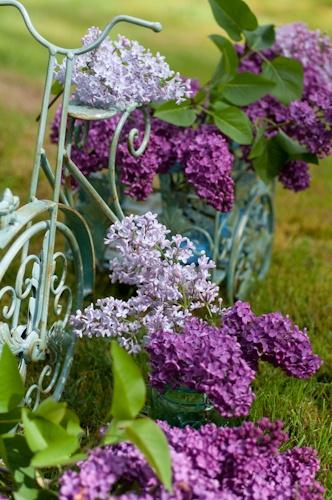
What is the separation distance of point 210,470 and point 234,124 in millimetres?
1088

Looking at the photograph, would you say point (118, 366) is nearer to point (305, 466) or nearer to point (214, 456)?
point (214, 456)

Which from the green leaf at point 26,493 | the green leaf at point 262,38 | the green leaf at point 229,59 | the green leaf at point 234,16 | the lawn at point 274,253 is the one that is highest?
the green leaf at point 234,16

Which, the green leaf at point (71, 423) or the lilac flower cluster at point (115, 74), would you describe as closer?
the green leaf at point (71, 423)

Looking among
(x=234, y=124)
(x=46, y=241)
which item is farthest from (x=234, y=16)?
(x=46, y=241)

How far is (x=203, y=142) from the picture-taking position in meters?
2.25

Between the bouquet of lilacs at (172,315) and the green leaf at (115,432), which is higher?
the bouquet of lilacs at (172,315)

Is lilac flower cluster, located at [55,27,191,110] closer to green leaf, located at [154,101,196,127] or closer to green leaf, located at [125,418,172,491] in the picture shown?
green leaf, located at [154,101,196,127]

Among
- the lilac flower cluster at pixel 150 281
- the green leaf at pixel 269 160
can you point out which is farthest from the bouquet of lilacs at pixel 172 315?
the green leaf at pixel 269 160

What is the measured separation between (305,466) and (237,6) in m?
1.32

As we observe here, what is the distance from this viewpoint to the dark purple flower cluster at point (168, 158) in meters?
2.19

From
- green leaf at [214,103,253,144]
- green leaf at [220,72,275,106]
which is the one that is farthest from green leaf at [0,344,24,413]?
green leaf at [220,72,275,106]

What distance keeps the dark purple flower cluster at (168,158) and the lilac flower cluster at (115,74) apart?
0.34 m

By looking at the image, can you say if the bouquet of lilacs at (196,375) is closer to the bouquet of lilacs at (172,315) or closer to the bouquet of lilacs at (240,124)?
the bouquet of lilacs at (172,315)

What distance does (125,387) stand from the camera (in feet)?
4.58
